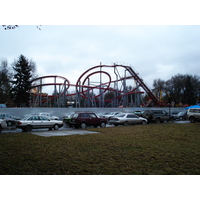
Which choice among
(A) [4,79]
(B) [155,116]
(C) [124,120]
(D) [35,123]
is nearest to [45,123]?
(D) [35,123]

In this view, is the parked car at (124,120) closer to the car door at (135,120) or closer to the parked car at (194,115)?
the car door at (135,120)

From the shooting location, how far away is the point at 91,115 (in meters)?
19.3

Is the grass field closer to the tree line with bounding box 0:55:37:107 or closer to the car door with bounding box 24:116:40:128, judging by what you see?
the car door with bounding box 24:116:40:128

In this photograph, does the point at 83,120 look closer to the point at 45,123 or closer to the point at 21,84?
the point at 45,123

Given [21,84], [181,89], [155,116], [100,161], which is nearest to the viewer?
[100,161]

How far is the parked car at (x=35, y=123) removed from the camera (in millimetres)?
16094

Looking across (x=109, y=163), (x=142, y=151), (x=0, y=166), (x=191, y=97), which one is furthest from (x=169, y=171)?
(x=191, y=97)

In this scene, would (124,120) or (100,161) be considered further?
(124,120)

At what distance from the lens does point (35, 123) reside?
16.7 meters

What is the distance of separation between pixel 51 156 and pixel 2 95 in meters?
44.8

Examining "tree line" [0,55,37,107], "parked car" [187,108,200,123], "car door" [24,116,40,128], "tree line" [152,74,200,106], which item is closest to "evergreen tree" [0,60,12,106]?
"tree line" [0,55,37,107]

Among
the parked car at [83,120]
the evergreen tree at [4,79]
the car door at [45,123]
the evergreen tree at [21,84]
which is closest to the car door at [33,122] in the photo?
the car door at [45,123]

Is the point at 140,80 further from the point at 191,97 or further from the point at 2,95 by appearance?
the point at 191,97

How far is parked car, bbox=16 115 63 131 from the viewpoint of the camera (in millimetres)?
16094
